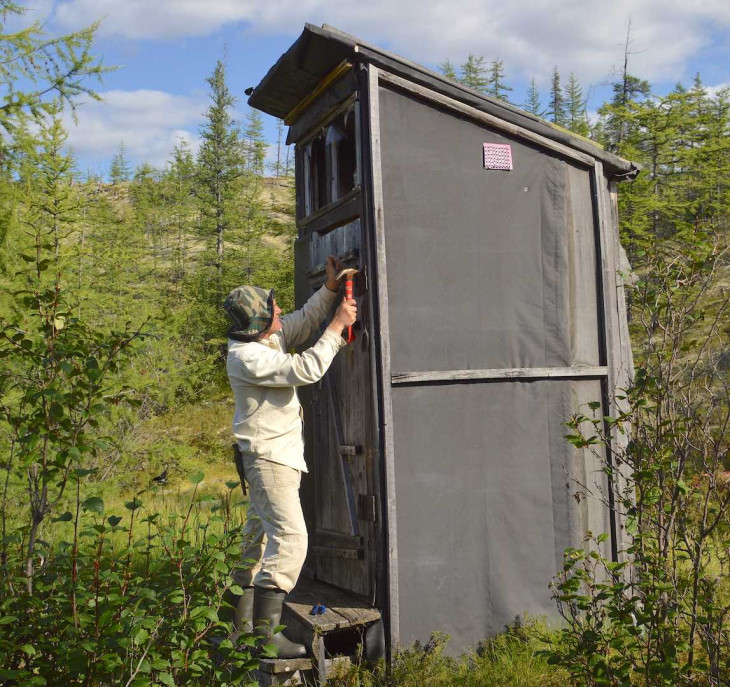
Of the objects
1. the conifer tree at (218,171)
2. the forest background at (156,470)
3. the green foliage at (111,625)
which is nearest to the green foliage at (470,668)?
the forest background at (156,470)

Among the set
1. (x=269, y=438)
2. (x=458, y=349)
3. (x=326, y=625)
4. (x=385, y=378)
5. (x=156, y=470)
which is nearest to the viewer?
(x=326, y=625)

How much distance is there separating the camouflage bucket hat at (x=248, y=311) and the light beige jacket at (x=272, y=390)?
10cm

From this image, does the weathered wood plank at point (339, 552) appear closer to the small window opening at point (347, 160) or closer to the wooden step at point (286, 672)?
the wooden step at point (286, 672)

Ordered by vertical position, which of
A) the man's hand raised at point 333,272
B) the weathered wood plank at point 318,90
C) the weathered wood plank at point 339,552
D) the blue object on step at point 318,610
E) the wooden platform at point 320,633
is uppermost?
the weathered wood plank at point 318,90

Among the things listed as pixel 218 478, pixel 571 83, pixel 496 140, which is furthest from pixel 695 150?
pixel 571 83

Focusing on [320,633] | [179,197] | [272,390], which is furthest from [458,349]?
[179,197]

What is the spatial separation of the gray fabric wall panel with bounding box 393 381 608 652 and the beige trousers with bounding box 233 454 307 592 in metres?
0.75

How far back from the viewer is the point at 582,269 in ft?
18.1

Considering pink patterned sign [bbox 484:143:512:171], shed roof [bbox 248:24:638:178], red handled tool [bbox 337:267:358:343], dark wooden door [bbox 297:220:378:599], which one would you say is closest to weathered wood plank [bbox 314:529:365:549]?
dark wooden door [bbox 297:220:378:599]

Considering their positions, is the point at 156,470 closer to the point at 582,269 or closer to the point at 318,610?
the point at 318,610

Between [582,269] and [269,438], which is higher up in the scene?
[582,269]

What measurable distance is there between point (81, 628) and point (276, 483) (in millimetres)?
1708

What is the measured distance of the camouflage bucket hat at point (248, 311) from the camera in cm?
470

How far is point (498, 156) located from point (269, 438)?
2754 mm
